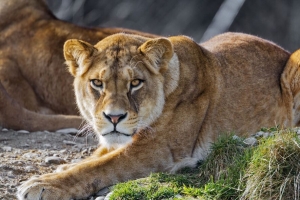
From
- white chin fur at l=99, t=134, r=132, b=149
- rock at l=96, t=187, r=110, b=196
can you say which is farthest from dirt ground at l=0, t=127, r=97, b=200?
white chin fur at l=99, t=134, r=132, b=149

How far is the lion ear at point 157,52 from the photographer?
207 inches

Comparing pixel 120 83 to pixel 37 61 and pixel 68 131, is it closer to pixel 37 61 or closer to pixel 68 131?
pixel 68 131

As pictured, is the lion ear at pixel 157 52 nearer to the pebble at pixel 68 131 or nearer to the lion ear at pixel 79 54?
the lion ear at pixel 79 54

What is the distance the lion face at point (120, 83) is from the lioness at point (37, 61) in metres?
2.18

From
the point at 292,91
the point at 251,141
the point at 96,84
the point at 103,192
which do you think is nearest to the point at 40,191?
the point at 103,192

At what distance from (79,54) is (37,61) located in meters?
2.71

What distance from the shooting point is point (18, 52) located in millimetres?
8023

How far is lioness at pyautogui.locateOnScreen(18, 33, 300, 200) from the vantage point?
5070 mm

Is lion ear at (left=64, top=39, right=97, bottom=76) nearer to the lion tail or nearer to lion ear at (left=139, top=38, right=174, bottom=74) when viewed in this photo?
lion ear at (left=139, top=38, right=174, bottom=74)

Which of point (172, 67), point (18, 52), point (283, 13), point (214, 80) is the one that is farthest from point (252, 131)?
point (283, 13)

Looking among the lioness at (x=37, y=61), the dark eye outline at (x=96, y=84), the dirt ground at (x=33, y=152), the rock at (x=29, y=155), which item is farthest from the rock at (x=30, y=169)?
the lioness at (x=37, y=61)

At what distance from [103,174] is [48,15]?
3.58 m

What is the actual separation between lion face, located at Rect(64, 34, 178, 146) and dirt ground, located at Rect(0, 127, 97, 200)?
1.86 feet

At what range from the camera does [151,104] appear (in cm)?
528
